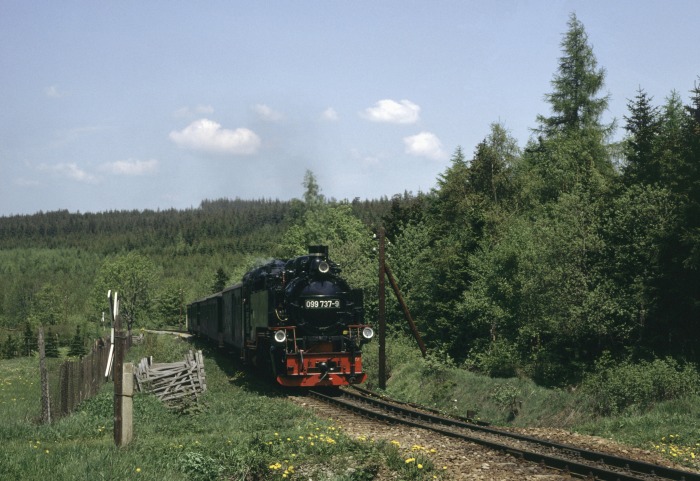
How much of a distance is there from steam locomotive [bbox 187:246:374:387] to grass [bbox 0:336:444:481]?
3418mm

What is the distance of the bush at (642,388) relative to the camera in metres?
20.0

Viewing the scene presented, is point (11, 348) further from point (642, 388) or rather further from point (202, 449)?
point (642, 388)

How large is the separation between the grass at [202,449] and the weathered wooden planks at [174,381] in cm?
227

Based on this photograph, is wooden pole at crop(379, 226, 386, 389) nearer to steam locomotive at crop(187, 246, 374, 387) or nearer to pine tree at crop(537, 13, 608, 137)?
steam locomotive at crop(187, 246, 374, 387)

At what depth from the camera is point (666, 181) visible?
2891 cm

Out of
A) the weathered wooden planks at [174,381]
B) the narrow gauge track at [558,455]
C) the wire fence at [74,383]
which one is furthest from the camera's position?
the weathered wooden planks at [174,381]

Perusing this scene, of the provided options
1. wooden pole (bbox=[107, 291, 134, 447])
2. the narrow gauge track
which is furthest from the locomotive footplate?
wooden pole (bbox=[107, 291, 134, 447])

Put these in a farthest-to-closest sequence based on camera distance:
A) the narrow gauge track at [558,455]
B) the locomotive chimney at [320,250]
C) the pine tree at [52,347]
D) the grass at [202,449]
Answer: the pine tree at [52,347] → the locomotive chimney at [320,250] → the narrow gauge track at [558,455] → the grass at [202,449]

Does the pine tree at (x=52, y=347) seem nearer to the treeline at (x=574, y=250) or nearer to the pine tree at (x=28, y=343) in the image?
the pine tree at (x=28, y=343)

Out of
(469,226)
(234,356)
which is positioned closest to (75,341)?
(234,356)

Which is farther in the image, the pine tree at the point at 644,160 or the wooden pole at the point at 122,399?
the pine tree at the point at 644,160

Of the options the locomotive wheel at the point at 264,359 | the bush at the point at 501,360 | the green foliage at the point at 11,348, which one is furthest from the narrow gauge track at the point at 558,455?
the green foliage at the point at 11,348

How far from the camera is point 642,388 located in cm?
2016

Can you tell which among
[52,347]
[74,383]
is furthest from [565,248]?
[52,347]
